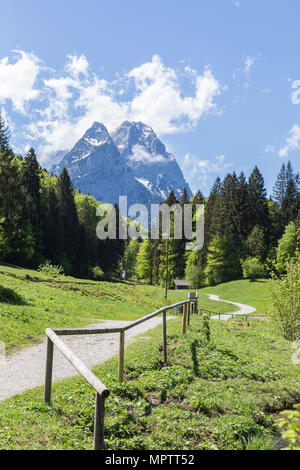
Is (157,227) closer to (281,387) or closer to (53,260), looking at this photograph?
(53,260)

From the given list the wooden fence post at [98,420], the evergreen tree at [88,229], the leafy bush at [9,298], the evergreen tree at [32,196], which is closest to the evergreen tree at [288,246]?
the evergreen tree at [88,229]

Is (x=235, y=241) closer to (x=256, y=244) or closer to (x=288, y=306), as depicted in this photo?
(x=256, y=244)

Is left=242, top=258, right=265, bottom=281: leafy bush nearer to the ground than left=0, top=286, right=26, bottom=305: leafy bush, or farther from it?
nearer to the ground

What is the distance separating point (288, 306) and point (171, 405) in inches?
587

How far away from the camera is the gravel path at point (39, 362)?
799 cm

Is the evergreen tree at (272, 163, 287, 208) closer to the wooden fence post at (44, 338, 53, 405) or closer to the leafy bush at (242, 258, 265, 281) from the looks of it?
the leafy bush at (242, 258, 265, 281)

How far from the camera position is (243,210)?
8269cm

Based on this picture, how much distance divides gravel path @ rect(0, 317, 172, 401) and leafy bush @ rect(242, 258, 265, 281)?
2155 inches

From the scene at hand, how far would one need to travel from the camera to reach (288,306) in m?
20.6

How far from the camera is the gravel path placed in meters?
7.99

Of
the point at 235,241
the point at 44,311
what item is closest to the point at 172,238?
the point at 235,241

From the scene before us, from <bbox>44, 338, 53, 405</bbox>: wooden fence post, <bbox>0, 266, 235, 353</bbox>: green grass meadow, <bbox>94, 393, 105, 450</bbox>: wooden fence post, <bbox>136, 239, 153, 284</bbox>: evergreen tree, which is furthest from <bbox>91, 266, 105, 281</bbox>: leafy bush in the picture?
<bbox>94, 393, 105, 450</bbox>: wooden fence post
